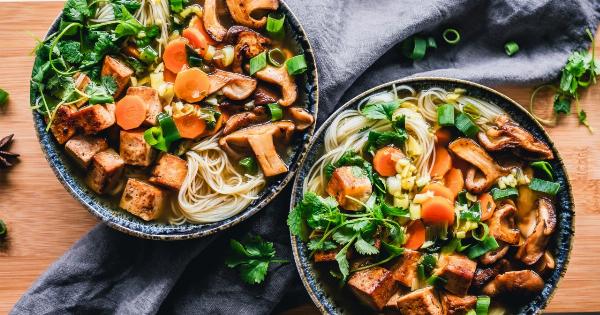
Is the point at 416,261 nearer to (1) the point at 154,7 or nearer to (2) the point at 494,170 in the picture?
(2) the point at 494,170

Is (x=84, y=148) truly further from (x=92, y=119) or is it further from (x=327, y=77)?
(x=327, y=77)

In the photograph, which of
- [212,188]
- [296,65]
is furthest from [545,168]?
[212,188]

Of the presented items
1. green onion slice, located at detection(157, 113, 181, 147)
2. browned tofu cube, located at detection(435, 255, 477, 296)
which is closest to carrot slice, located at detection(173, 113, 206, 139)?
green onion slice, located at detection(157, 113, 181, 147)

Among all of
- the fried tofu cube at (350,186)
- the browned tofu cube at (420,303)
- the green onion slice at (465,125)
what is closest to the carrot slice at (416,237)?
the browned tofu cube at (420,303)

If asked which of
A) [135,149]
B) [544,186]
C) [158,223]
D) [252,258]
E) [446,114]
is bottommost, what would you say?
[252,258]

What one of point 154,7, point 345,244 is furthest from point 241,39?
point 345,244
